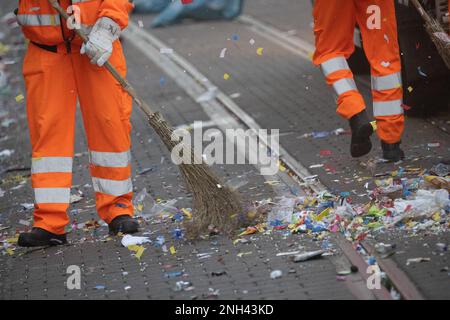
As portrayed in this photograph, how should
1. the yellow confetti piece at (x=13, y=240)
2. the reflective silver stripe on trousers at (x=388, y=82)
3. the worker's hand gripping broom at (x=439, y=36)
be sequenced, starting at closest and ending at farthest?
the yellow confetti piece at (x=13, y=240) < the worker's hand gripping broom at (x=439, y=36) < the reflective silver stripe on trousers at (x=388, y=82)

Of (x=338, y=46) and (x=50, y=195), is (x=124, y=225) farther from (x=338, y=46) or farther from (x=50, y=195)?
(x=338, y=46)

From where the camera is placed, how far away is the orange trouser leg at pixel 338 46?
729 centimetres

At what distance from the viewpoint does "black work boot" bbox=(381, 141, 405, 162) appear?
7.45 metres

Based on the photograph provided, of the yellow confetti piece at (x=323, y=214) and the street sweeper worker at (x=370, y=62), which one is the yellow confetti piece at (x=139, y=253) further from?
the street sweeper worker at (x=370, y=62)

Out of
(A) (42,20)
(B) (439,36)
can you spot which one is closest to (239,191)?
(B) (439,36)

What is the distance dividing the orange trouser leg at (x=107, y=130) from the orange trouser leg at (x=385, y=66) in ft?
5.77

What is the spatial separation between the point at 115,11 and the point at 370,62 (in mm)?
1964

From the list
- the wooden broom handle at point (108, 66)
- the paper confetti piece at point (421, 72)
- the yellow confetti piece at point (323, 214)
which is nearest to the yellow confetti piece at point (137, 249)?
the wooden broom handle at point (108, 66)

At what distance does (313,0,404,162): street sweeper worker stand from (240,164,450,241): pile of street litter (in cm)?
53

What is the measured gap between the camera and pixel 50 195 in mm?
6445

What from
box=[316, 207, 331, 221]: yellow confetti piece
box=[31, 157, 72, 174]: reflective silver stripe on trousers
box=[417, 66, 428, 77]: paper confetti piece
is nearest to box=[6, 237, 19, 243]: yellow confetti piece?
box=[31, 157, 72, 174]: reflective silver stripe on trousers

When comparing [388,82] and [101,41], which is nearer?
[101,41]

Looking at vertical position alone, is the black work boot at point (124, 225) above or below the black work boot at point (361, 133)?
below

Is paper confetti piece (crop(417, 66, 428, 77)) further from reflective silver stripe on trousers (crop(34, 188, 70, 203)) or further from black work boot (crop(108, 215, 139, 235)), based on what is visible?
reflective silver stripe on trousers (crop(34, 188, 70, 203))
